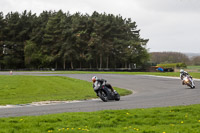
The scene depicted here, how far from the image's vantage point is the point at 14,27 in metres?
83.6

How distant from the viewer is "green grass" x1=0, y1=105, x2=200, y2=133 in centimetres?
728

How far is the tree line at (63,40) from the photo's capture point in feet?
262

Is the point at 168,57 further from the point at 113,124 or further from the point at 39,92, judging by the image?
the point at 113,124

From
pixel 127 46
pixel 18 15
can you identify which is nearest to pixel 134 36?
pixel 127 46

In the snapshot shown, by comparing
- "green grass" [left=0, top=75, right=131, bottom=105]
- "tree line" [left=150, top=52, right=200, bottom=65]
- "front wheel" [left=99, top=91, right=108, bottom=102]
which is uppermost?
"tree line" [left=150, top=52, right=200, bottom=65]

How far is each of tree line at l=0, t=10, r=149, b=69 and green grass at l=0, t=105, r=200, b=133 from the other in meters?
68.4

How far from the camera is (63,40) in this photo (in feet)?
269

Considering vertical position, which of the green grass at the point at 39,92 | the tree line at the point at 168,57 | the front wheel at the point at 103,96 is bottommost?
the green grass at the point at 39,92

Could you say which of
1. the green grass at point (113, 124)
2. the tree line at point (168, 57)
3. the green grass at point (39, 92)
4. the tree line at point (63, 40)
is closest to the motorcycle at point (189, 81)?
the green grass at point (39, 92)

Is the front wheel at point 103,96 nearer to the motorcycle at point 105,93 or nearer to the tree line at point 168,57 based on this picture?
the motorcycle at point 105,93

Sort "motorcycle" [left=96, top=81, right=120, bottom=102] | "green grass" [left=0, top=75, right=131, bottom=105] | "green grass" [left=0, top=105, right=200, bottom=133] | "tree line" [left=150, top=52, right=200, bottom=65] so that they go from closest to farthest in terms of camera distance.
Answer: "green grass" [left=0, top=105, right=200, bottom=133], "motorcycle" [left=96, top=81, right=120, bottom=102], "green grass" [left=0, top=75, right=131, bottom=105], "tree line" [left=150, top=52, right=200, bottom=65]

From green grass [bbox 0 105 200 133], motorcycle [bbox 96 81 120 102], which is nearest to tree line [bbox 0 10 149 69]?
motorcycle [bbox 96 81 120 102]

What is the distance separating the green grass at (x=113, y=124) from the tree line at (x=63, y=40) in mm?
68363

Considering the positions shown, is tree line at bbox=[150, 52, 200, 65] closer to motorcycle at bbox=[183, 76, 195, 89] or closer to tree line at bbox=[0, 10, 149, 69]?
tree line at bbox=[0, 10, 149, 69]
